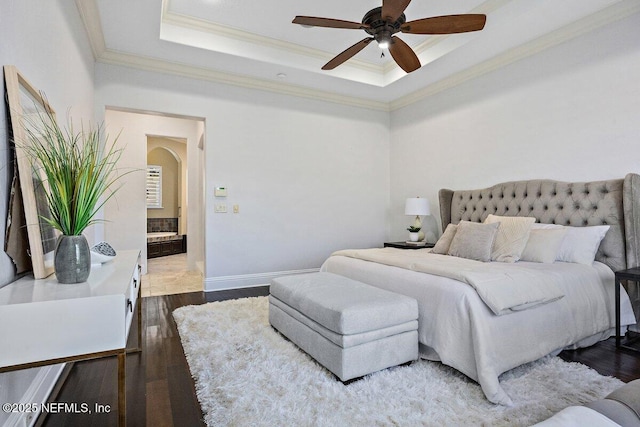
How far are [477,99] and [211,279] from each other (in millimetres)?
3988

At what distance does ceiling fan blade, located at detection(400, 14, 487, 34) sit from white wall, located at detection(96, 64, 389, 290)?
8.30 ft

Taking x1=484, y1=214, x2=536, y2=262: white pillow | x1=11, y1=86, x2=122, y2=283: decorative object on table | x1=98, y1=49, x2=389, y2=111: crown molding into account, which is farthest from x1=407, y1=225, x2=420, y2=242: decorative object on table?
x1=11, y1=86, x2=122, y2=283: decorative object on table

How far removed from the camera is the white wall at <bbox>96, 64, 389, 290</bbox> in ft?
13.6

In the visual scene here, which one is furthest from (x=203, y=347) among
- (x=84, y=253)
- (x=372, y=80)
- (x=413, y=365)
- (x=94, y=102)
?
(x=372, y=80)

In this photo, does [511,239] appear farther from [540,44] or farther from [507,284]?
[540,44]

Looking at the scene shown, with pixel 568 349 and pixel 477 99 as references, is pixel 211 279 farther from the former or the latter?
pixel 477 99

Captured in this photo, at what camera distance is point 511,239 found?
9.88 ft

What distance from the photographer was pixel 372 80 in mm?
4648

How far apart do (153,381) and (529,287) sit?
2433mm

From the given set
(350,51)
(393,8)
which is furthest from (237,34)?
(393,8)

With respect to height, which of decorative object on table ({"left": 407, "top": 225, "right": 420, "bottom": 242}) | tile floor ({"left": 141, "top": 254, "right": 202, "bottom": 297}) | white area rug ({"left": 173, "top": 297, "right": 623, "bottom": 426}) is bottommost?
tile floor ({"left": 141, "top": 254, "right": 202, "bottom": 297})

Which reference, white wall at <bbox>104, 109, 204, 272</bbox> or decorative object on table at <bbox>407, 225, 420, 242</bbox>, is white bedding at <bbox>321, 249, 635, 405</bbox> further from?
white wall at <bbox>104, 109, 204, 272</bbox>

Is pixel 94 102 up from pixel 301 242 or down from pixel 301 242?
up

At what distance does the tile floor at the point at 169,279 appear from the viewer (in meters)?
4.39
